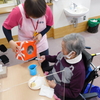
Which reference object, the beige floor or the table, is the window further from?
the table

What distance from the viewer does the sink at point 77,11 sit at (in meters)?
2.70

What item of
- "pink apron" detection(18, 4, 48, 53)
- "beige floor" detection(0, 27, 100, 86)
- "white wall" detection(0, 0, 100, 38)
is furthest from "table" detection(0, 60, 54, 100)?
"white wall" detection(0, 0, 100, 38)

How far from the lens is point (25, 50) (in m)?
1.17

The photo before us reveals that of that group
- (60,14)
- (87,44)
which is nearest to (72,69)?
(87,44)

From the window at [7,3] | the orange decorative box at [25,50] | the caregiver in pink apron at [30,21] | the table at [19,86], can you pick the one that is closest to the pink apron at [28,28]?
the caregiver in pink apron at [30,21]

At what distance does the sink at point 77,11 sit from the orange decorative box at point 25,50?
68.8 inches

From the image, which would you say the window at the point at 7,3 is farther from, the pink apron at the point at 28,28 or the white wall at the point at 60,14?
the pink apron at the point at 28,28

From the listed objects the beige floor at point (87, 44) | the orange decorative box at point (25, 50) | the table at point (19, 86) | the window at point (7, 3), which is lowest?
the beige floor at point (87, 44)

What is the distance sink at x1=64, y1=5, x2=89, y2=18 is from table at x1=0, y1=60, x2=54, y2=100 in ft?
5.86

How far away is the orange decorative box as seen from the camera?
1160 millimetres

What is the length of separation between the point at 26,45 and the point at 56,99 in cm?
52

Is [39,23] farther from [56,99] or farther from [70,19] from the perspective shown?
[70,19]

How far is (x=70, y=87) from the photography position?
3.60ft

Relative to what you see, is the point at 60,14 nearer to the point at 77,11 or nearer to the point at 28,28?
the point at 77,11
